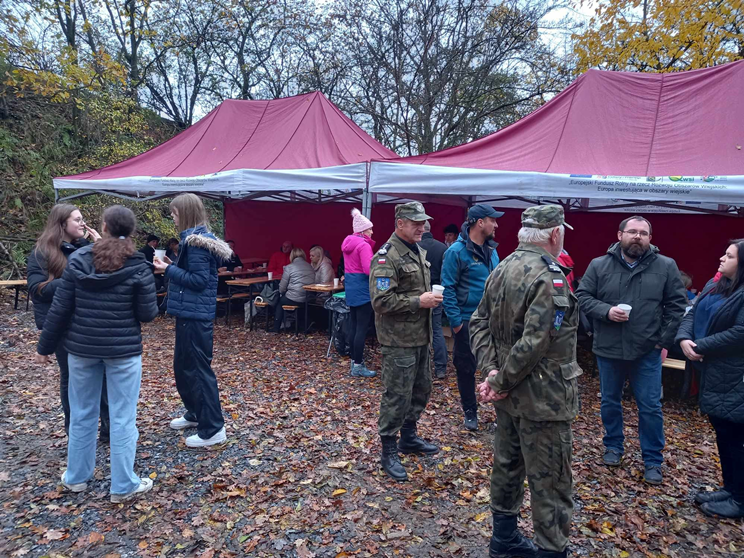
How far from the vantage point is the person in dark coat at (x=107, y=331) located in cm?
290

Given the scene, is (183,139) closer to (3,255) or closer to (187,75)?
(3,255)

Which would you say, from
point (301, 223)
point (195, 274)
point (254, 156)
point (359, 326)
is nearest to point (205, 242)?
point (195, 274)

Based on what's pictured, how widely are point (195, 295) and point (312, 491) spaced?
158 cm

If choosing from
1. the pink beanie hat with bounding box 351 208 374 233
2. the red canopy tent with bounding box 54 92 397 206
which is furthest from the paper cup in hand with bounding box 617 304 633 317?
the red canopy tent with bounding box 54 92 397 206

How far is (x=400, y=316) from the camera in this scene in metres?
3.43

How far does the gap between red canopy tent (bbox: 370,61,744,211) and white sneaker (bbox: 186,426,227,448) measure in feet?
11.6

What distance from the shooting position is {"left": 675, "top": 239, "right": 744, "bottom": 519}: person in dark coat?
298cm

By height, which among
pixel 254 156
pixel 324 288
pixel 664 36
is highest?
pixel 664 36

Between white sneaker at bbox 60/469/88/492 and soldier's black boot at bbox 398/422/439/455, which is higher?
soldier's black boot at bbox 398/422/439/455

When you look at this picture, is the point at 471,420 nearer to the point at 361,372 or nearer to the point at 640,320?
the point at 640,320

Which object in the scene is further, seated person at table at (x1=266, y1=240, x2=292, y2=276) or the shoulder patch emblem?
seated person at table at (x1=266, y1=240, x2=292, y2=276)

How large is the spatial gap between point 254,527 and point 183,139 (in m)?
8.76

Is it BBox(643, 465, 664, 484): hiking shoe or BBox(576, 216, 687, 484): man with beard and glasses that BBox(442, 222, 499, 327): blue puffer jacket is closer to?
BBox(576, 216, 687, 484): man with beard and glasses

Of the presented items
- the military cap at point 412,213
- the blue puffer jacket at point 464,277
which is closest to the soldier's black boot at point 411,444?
the blue puffer jacket at point 464,277
